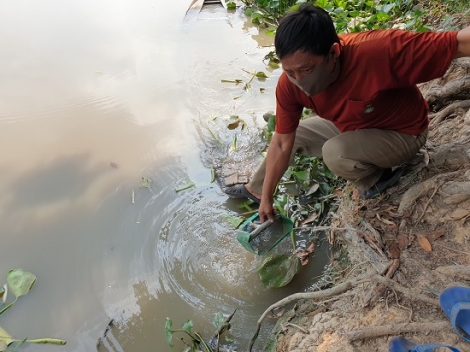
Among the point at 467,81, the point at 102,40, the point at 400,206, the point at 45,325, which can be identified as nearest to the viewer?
the point at 400,206

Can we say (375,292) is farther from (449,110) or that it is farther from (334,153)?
(449,110)

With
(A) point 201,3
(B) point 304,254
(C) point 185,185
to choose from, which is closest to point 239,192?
(C) point 185,185

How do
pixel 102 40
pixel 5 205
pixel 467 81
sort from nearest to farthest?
pixel 467 81, pixel 5 205, pixel 102 40

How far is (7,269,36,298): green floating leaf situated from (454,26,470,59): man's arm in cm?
252

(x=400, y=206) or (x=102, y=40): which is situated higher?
(x=400, y=206)

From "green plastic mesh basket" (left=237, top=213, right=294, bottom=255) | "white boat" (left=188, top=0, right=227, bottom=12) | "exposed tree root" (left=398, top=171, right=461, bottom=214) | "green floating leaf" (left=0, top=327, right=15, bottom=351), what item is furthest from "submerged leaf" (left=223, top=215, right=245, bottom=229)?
"white boat" (left=188, top=0, right=227, bottom=12)

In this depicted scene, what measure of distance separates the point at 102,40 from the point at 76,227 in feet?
10.0

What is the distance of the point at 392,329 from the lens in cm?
168

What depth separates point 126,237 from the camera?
285 centimetres

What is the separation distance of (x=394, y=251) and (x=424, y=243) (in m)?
0.14

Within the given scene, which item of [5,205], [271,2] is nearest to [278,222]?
[5,205]

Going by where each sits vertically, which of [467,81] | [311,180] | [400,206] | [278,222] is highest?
[467,81]

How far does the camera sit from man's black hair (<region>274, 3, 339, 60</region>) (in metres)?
Result: 1.75

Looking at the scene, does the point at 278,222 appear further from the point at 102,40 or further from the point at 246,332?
the point at 102,40
